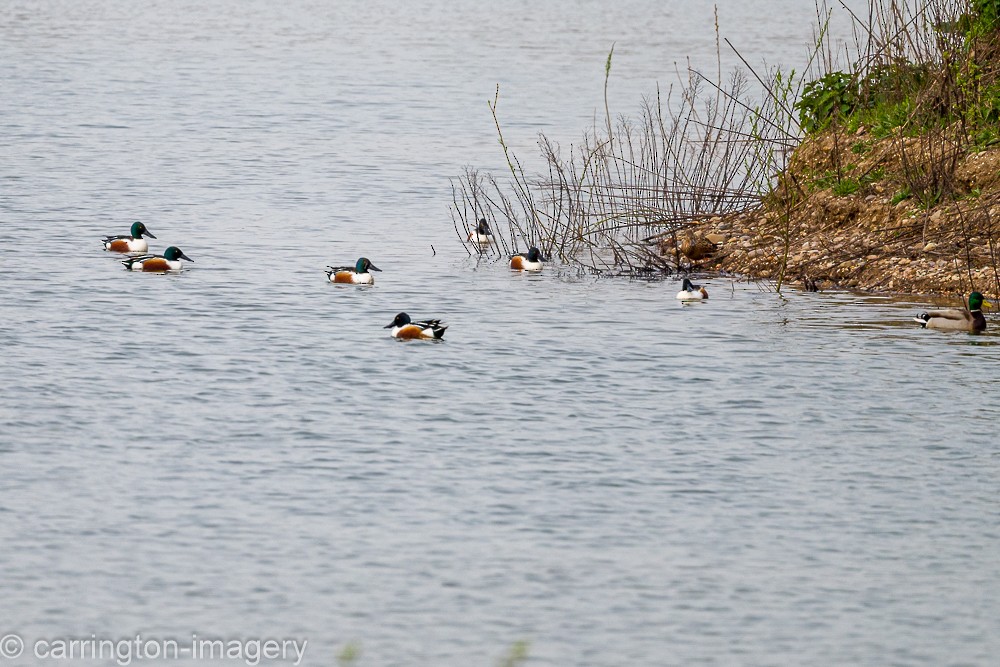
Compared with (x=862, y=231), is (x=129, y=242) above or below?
below

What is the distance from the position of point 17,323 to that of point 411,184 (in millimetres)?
13597

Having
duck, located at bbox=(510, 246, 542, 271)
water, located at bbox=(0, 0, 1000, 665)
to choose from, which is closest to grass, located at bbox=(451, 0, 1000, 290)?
duck, located at bbox=(510, 246, 542, 271)

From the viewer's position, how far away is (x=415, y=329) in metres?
21.1

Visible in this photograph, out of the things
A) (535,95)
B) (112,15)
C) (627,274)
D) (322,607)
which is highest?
(112,15)

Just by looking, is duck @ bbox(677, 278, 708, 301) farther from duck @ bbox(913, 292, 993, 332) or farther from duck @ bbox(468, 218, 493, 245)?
duck @ bbox(468, 218, 493, 245)

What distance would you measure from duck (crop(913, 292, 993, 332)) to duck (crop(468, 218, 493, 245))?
810 centimetres

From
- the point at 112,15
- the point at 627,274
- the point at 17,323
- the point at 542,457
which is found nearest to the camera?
the point at 542,457

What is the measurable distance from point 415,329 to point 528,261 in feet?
17.0

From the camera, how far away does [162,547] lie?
45.0 ft

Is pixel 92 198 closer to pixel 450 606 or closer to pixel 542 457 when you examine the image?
pixel 542 457

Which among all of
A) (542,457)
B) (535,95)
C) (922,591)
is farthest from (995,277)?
(535,95)

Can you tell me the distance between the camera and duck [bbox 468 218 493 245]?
27625mm

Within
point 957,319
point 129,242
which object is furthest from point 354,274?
point 957,319
